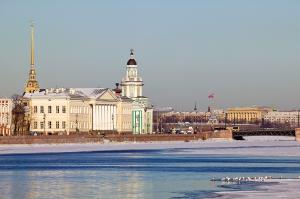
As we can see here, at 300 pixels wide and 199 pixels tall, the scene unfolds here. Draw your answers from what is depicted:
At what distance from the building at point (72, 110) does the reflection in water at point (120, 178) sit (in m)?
78.2

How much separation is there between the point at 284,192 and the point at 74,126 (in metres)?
107

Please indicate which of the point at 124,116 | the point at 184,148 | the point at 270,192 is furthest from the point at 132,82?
the point at 270,192

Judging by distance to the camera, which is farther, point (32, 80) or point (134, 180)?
point (32, 80)

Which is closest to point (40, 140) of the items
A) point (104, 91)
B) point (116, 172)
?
point (104, 91)

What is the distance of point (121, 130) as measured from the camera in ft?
527

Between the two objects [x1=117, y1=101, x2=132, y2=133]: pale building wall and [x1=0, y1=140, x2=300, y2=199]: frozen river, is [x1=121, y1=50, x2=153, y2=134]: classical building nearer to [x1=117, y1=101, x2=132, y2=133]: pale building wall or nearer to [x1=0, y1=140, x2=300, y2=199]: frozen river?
[x1=117, y1=101, x2=132, y2=133]: pale building wall

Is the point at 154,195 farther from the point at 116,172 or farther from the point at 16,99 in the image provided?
the point at 16,99

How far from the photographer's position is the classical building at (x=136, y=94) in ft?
563

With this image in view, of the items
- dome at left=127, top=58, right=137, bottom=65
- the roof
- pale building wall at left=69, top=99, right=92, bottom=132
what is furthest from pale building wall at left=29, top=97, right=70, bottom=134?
dome at left=127, top=58, right=137, bottom=65

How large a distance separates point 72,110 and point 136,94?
31992mm

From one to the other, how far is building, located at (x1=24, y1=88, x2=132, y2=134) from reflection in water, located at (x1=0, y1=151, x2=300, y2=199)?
257ft

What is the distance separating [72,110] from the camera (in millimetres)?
144500

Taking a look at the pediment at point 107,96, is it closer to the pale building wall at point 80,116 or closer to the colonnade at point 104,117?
the colonnade at point 104,117

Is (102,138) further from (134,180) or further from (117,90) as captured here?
(134,180)
